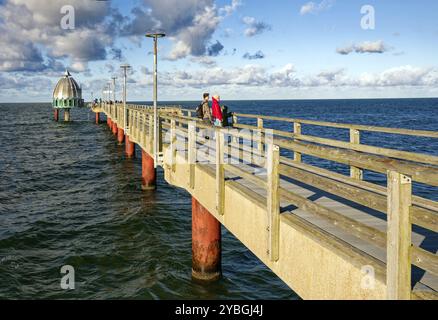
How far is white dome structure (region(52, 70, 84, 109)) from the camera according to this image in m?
103

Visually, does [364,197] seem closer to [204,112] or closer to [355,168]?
[355,168]

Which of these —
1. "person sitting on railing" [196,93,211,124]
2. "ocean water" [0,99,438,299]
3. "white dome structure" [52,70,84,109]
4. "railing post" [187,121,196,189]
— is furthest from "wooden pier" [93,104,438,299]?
"white dome structure" [52,70,84,109]

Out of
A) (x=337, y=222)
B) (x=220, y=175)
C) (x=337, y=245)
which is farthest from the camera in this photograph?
(x=220, y=175)

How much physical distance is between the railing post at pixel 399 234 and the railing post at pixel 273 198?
6.95 ft

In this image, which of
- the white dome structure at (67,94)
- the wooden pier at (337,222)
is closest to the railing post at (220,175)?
the wooden pier at (337,222)

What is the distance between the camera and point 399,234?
3.42 meters

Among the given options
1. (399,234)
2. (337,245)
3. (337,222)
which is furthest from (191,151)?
(399,234)

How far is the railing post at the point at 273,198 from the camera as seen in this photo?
18.0 feet

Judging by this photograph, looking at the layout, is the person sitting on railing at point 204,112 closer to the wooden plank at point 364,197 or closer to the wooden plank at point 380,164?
the wooden plank at point 364,197

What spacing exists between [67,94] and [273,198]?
107m

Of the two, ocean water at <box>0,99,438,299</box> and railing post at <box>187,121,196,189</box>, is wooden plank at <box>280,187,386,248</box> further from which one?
ocean water at <box>0,99,438,299</box>

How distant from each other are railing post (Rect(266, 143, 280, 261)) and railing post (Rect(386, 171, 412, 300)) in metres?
2.12

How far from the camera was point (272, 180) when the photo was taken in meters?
5.58
